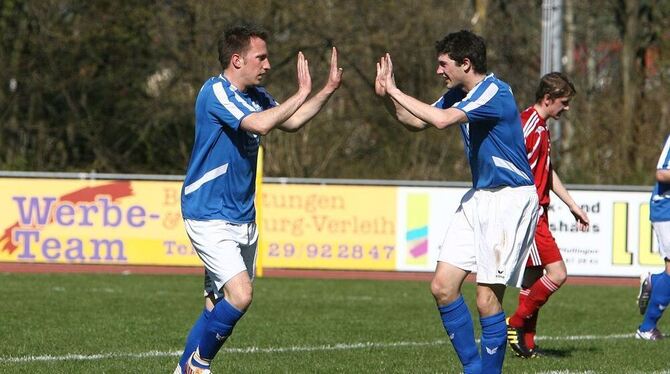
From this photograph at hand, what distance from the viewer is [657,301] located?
437 inches

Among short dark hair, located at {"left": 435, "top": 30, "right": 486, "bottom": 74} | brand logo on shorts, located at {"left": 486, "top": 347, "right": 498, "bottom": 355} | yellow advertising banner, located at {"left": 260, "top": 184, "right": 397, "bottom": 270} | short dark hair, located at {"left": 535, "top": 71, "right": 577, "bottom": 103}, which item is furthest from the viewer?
yellow advertising banner, located at {"left": 260, "top": 184, "right": 397, "bottom": 270}

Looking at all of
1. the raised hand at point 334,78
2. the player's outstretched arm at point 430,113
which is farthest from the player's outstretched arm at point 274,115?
the player's outstretched arm at point 430,113

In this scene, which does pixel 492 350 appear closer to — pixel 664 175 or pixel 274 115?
pixel 274 115

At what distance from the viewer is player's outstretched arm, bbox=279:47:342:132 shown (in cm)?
719

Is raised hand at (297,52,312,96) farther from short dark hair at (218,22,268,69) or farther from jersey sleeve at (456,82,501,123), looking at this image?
jersey sleeve at (456,82,501,123)

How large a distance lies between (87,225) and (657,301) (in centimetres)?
957

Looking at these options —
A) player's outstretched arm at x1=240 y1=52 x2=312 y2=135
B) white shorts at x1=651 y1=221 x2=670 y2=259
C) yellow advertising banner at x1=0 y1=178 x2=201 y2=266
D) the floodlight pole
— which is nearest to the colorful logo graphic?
yellow advertising banner at x1=0 y1=178 x2=201 y2=266

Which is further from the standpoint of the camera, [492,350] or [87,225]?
[87,225]

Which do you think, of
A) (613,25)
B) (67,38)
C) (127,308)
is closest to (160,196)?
(127,308)

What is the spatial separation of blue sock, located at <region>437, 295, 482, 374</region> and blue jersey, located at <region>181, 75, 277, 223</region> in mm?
1376

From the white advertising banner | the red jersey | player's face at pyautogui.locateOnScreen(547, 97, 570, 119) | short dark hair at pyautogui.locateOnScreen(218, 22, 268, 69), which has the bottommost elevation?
the white advertising banner

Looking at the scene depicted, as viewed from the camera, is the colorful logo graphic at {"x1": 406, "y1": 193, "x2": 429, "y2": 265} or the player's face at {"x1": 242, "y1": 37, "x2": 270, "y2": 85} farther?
the colorful logo graphic at {"x1": 406, "y1": 193, "x2": 429, "y2": 265}

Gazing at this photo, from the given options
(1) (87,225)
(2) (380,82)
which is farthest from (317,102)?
(1) (87,225)

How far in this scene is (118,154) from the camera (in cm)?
2767
